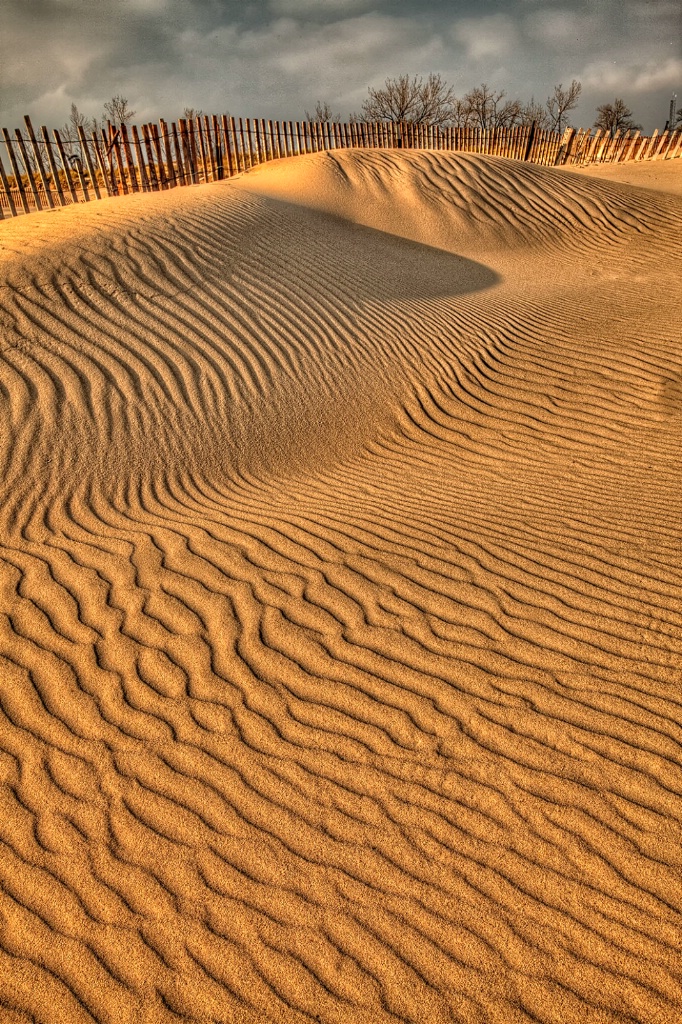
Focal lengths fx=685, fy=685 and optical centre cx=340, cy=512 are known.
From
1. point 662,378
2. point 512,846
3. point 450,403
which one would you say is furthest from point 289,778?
point 662,378

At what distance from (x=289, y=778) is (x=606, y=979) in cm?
139

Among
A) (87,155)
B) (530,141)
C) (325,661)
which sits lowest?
(325,661)

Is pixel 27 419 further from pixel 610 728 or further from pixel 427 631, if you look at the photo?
pixel 610 728

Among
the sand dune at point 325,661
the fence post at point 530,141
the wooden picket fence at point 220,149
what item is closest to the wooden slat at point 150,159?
the wooden picket fence at point 220,149

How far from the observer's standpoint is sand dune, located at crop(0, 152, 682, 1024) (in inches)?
94.2

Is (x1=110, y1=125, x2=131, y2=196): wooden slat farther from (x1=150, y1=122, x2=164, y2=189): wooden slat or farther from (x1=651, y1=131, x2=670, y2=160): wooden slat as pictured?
(x1=651, y1=131, x2=670, y2=160): wooden slat

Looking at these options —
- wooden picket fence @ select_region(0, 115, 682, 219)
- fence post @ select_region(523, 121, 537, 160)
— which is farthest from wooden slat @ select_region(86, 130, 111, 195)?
fence post @ select_region(523, 121, 537, 160)

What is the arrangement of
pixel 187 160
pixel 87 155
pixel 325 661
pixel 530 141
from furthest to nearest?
pixel 530 141 → pixel 187 160 → pixel 87 155 → pixel 325 661

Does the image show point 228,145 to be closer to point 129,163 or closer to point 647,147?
point 129,163

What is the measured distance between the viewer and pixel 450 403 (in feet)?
25.1

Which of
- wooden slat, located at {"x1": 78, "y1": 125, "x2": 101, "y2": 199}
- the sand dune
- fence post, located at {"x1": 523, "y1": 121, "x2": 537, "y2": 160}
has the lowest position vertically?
the sand dune

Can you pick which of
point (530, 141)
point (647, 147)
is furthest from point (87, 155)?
point (647, 147)

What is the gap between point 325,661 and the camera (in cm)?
366

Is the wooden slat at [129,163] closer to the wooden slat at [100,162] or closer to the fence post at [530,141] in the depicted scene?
the wooden slat at [100,162]
